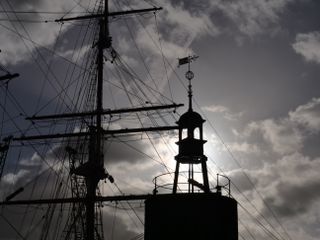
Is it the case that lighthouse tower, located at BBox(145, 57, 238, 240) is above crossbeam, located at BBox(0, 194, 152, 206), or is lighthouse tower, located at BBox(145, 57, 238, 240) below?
below

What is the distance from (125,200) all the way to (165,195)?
1323 cm

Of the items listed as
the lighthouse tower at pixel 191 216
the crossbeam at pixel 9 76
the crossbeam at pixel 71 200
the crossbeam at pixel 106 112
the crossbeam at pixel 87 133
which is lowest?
the lighthouse tower at pixel 191 216

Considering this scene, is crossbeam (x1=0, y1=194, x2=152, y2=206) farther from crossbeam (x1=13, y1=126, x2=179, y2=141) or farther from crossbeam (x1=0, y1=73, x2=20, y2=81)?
crossbeam (x1=0, y1=73, x2=20, y2=81)

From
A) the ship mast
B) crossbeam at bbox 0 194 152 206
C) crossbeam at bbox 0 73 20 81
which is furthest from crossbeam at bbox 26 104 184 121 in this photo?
crossbeam at bbox 0 73 20 81

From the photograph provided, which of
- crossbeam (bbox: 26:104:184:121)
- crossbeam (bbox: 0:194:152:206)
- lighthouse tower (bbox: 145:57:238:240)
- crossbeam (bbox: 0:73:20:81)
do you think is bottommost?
lighthouse tower (bbox: 145:57:238:240)

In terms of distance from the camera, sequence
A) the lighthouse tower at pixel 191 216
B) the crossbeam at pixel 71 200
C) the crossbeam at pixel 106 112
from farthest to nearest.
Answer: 1. the crossbeam at pixel 106 112
2. the crossbeam at pixel 71 200
3. the lighthouse tower at pixel 191 216

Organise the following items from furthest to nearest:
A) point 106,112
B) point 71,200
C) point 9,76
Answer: point 106,112 < point 71,200 < point 9,76

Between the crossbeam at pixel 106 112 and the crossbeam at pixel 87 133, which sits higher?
the crossbeam at pixel 106 112

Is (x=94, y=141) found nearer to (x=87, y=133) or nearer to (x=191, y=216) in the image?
(x=87, y=133)

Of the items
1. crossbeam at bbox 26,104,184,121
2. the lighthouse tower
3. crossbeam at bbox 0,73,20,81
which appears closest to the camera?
the lighthouse tower

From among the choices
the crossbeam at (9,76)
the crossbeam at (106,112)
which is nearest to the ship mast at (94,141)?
the crossbeam at (106,112)

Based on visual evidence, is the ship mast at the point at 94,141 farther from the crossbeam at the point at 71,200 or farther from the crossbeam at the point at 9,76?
the crossbeam at the point at 9,76

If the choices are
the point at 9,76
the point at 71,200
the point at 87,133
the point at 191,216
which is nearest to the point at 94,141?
the point at 87,133

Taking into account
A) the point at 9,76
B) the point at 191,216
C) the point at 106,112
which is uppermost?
the point at 106,112
